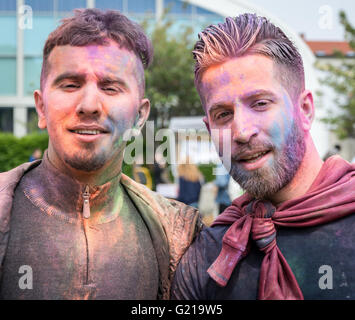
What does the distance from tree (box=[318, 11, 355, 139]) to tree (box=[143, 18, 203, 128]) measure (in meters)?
5.09

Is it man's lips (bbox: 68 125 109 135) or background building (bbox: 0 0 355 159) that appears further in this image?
background building (bbox: 0 0 355 159)

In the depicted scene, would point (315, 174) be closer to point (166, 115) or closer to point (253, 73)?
point (253, 73)

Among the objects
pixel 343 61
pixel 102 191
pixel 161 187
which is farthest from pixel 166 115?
pixel 102 191

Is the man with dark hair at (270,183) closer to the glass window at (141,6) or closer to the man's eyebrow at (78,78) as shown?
the man's eyebrow at (78,78)

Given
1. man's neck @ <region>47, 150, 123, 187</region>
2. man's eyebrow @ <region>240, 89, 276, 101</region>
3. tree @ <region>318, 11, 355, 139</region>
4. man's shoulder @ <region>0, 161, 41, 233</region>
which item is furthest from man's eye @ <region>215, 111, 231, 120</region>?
tree @ <region>318, 11, 355, 139</region>

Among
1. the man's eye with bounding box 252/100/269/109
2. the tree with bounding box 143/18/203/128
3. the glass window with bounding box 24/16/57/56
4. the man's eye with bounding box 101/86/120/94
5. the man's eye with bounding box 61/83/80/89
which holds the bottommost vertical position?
the man's eye with bounding box 252/100/269/109

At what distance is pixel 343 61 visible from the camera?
680 inches

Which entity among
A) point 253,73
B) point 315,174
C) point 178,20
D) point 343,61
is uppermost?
point 178,20

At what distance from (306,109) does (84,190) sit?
3.97ft

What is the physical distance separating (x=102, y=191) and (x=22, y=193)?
40 cm

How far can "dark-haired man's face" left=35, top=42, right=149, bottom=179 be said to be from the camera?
7.16ft

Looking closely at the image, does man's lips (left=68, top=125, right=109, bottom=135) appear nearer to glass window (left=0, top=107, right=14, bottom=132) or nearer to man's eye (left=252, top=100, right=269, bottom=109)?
man's eye (left=252, top=100, right=269, bottom=109)

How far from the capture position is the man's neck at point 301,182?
7.32 feet

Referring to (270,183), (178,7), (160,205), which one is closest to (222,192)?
(160,205)
